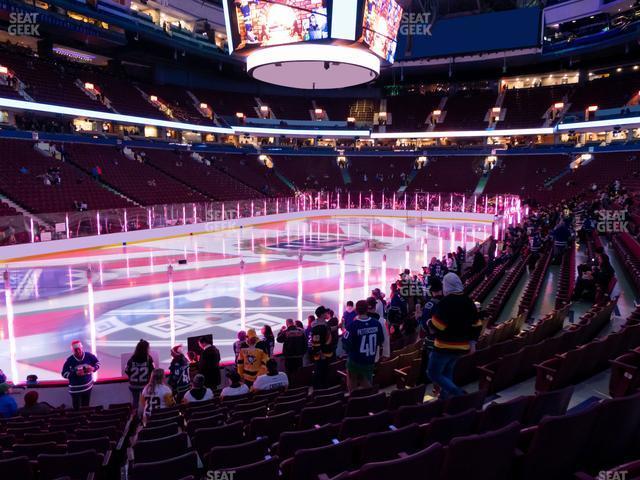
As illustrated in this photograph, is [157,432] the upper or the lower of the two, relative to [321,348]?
upper

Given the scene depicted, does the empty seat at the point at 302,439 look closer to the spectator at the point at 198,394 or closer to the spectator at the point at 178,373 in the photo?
the spectator at the point at 198,394

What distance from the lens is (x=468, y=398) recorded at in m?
4.29

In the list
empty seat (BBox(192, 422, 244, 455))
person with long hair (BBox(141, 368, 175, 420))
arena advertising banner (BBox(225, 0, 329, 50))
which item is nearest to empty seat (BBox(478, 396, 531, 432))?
→ empty seat (BBox(192, 422, 244, 455))

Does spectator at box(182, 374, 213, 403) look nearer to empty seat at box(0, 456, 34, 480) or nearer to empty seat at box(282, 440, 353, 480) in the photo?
empty seat at box(0, 456, 34, 480)

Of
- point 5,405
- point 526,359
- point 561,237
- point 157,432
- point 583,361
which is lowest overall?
point 5,405

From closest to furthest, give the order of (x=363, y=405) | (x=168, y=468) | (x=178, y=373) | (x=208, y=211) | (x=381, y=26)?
1. (x=168, y=468)
2. (x=363, y=405)
3. (x=178, y=373)
4. (x=381, y=26)
5. (x=208, y=211)

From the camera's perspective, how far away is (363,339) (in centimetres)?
604

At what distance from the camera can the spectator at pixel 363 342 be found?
6.02m

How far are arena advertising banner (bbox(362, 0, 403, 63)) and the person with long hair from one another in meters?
11.8

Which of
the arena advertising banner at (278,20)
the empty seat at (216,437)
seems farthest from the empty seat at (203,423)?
the arena advertising banner at (278,20)

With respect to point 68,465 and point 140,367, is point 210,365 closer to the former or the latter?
point 140,367

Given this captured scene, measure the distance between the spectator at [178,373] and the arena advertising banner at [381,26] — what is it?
11.0 m

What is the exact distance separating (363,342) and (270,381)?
147cm

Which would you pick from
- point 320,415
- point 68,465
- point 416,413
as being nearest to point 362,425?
point 416,413
